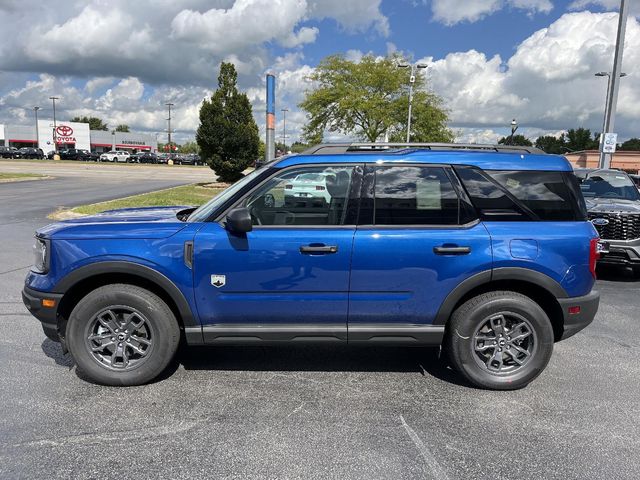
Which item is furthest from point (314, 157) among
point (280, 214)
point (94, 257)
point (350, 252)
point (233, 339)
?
point (94, 257)

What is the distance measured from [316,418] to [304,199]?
63.2 inches

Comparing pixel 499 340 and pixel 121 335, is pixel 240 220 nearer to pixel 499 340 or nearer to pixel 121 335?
pixel 121 335

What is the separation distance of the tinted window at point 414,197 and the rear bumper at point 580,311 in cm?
106

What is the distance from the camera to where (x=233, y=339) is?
3.69 m

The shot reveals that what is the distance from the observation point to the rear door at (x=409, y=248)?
11.8 ft

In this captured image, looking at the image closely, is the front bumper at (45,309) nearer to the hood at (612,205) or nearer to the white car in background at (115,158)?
the hood at (612,205)

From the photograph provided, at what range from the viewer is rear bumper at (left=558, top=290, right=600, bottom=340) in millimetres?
3730

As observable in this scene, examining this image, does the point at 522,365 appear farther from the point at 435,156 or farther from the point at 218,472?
the point at 218,472

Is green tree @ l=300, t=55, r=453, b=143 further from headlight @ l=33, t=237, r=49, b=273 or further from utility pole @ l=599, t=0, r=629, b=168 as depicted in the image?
headlight @ l=33, t=237, r=49, b=273

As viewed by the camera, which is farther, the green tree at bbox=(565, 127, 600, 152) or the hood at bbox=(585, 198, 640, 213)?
the green tree at bbox=(565, 127, 600, 152)

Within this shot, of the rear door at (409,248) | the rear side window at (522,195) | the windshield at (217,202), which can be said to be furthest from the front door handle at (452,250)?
the windshield at (217,202)

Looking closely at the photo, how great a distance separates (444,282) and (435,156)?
38.7 inches

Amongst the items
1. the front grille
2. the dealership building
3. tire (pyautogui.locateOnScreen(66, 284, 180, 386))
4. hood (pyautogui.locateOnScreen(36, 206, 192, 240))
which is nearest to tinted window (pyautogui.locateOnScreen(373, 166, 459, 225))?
hood (pyautogui.locateOnScreen(36, 206, 192, 240))

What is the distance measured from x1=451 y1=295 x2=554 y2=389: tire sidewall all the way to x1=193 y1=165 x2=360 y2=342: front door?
0.91 metres
